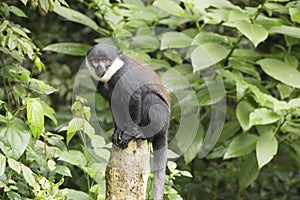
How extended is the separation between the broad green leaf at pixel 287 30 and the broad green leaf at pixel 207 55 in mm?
267

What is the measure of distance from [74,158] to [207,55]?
0.97 metres

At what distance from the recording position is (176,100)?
2.86m

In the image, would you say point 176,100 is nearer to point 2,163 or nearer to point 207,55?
point 207,55

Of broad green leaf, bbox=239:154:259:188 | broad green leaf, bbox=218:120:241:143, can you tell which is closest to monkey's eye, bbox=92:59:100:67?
broad green leaf, bbox=218:120:241:143

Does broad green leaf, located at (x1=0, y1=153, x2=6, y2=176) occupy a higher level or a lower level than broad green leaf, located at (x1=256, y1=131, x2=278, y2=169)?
higher

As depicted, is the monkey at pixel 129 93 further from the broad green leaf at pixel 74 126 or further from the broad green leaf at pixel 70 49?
the broad green leaf at pixel 70 49

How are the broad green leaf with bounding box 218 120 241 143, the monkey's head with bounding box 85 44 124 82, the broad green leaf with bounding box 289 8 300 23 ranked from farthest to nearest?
the broad green leaf with bounding box 218 120 241 143, the broad green leaf with bounding box 289 8 300 23, the monkey's head with bounding box 85 44 124 82

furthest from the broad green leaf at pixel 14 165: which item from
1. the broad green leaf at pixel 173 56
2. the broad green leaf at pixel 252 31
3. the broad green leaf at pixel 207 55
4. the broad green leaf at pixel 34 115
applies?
the broad green leaf at pixel 173 56

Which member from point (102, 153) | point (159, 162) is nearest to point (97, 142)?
point (102, 153)

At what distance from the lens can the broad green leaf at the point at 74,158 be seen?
7.06ft

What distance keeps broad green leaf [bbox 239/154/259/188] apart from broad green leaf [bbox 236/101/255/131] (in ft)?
1.10

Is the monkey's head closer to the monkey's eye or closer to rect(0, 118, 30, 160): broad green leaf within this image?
the monkey's eye

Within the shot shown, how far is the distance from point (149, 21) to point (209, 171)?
1.31m

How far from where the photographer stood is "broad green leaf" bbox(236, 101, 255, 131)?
2.94 metres
